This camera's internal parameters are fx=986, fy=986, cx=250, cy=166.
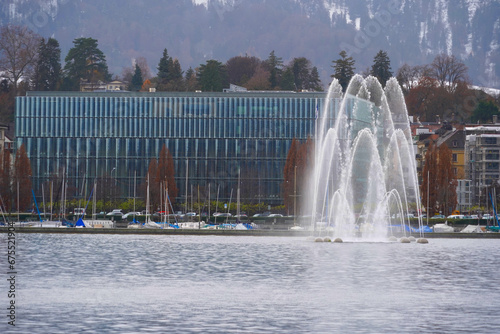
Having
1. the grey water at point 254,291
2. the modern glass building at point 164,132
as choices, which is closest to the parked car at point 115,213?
the modern glass building at point 164,132

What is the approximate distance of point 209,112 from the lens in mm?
193625

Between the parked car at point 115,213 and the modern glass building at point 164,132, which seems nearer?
the parked car at point 115,213

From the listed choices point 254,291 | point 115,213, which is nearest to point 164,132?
point 115,213

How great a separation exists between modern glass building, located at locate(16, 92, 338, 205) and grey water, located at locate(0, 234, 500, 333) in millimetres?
103534

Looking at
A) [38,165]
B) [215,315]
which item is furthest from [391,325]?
[38,165]

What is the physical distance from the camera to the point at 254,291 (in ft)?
172

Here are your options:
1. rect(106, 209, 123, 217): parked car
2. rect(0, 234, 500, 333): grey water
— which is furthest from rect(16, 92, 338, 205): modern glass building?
rect(0, 234, 500, 333): grey water

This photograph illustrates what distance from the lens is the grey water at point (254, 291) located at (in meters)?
39.8

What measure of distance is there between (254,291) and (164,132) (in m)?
142

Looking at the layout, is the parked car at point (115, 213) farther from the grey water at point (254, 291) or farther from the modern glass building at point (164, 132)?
the grey water at point (254, 291)

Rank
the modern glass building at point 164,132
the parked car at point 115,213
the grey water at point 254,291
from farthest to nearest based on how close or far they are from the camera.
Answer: the modern glass building at point 164,132 → the parked car at point 115,213 → the grey water at point 254,291

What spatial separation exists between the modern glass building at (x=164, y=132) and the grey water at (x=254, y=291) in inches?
4076

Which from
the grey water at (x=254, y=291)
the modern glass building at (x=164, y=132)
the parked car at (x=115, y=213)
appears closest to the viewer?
the grey water at (x=254, y=291)

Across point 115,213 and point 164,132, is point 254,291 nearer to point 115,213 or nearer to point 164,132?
point 115,213
